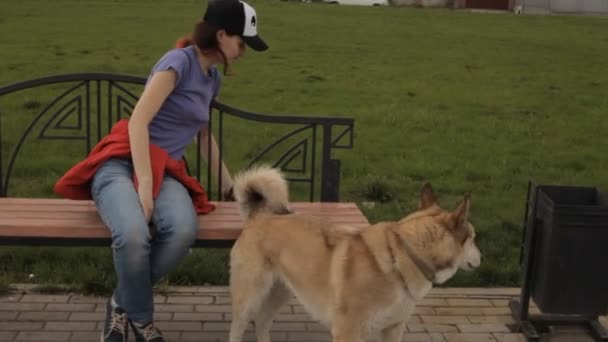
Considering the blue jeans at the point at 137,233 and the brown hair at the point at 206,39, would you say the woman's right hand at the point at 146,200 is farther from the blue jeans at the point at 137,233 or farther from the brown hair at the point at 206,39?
the brown hair at the point at 206,39

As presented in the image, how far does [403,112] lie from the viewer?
1045 cm

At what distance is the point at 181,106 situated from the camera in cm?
420

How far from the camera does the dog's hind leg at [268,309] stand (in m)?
4.03

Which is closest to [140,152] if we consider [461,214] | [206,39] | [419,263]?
[206,39]

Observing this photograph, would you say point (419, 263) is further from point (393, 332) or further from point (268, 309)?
point (268, 309)

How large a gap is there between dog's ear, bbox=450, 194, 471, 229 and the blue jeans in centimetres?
136

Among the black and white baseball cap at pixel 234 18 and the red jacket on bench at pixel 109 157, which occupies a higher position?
the black and white baseball cap at pixel 234 18

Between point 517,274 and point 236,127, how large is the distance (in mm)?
4576

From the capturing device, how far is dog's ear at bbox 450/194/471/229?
134 inches

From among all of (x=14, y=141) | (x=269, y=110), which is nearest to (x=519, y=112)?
(x=269, y=110)

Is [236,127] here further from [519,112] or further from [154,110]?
[154,110]

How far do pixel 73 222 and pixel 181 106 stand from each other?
0.85 m

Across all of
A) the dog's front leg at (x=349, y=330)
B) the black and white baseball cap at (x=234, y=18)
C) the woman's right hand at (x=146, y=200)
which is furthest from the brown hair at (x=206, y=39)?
the dog's front leg at (x=349, y=330)

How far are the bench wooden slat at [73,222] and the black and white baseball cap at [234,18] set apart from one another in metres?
1.00
